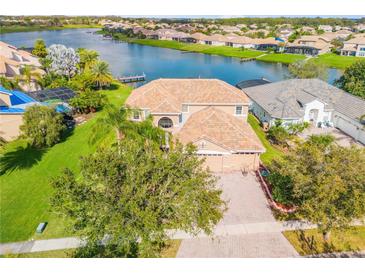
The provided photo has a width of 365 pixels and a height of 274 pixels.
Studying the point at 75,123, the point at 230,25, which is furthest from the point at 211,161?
the point at 230,25

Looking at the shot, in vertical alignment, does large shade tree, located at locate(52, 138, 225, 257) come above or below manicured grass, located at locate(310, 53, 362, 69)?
above

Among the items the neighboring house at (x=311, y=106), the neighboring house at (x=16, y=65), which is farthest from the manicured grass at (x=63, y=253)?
the neighboring house at (x=16, y=65)

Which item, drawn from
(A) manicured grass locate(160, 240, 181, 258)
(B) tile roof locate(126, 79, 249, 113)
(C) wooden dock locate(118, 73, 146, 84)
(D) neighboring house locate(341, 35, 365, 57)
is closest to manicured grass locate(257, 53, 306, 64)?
(D) neighboring house locate(341, 35, 365, 57)

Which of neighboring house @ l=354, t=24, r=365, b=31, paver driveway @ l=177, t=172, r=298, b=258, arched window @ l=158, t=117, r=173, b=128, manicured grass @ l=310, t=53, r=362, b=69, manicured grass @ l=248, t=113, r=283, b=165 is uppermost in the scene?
arched window @ l=158, t=117, r=173, b=128

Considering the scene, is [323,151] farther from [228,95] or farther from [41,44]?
[41,44]

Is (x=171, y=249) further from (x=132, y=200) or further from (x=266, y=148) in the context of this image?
(x=266, y=148)

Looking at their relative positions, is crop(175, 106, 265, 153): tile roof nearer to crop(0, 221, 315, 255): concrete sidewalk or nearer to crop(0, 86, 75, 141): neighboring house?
crop(0, 221, 315, 255): concrete sidewalk

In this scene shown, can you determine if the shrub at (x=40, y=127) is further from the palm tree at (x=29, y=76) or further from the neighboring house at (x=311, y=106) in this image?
the neighboring house at (x=311, y=106)
